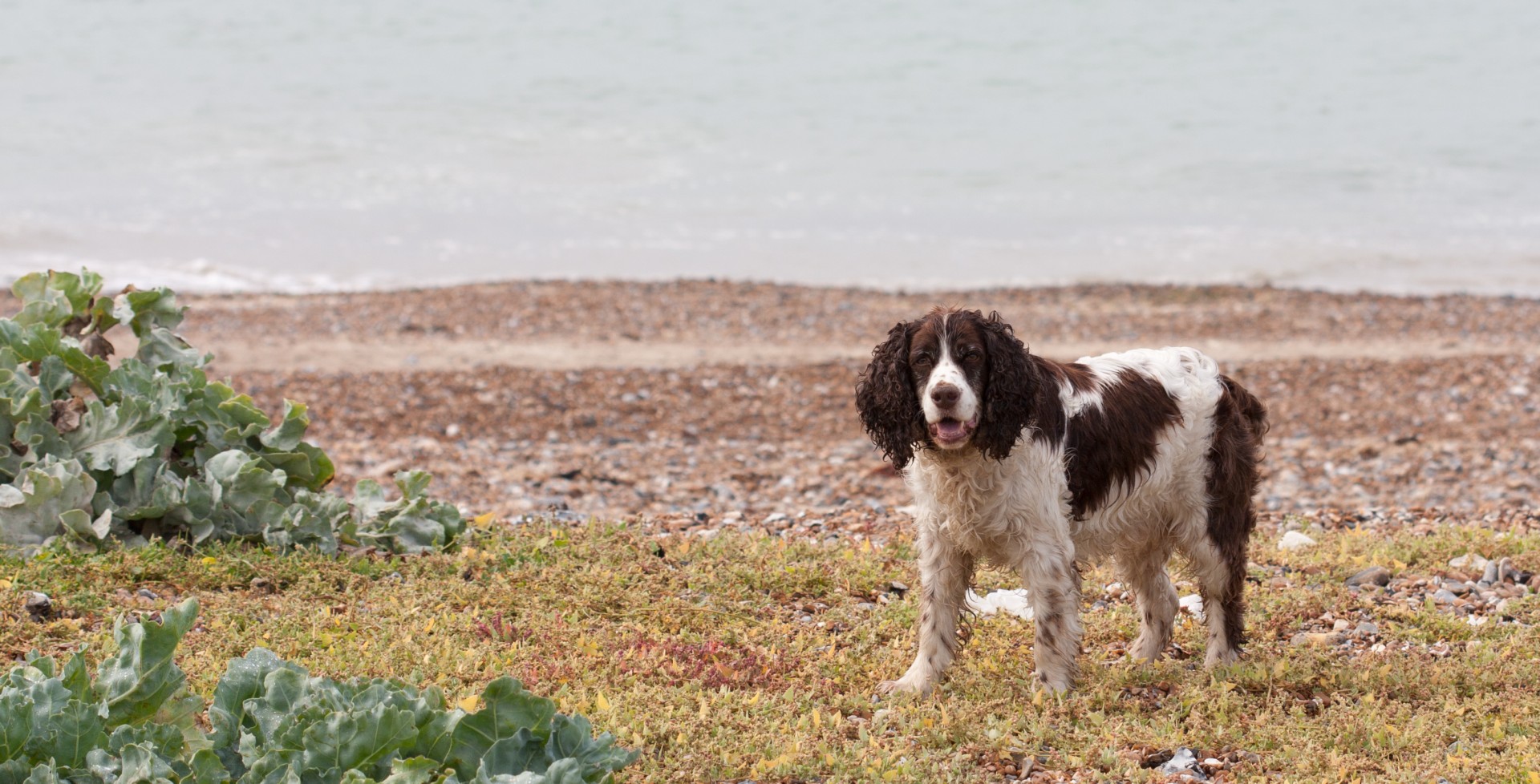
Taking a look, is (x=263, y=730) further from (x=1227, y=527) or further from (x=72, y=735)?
(x=1227, y=527)

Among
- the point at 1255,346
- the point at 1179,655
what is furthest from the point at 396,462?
the point at 1255,346

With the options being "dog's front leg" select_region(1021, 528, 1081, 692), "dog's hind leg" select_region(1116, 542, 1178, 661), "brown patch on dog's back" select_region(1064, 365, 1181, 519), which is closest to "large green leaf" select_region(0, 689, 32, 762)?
"dog's front leg" select_region(1021, 528, 1081, 692)

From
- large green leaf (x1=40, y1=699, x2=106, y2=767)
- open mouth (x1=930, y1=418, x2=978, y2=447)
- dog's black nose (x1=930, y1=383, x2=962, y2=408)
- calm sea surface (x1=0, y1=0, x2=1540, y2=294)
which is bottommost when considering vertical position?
large green leaf (x1=40, y1=699, x2=106, y2=767)

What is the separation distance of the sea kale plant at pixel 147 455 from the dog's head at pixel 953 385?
10.0 ft

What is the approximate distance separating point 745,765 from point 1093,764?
4.16 ft

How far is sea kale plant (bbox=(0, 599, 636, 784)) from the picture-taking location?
427 centimetres

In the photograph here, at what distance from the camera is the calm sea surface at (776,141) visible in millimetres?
23656

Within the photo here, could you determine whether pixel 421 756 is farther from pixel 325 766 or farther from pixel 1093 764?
pixel 1093 764

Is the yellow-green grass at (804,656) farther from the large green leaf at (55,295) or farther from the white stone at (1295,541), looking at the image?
the large green leaf at (55,295)

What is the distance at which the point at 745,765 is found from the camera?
16.5 ft

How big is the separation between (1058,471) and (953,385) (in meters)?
0.76

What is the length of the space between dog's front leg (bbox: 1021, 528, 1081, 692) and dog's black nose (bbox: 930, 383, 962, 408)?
0.82 m

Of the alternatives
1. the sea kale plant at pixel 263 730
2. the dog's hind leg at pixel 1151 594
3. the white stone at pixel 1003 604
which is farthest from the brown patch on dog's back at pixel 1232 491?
the sea kale plant at pixel 263 730

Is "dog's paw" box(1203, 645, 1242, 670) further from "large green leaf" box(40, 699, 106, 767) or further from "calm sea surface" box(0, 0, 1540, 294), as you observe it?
"calm sea surface" box(0, 0, 1540, 294)
